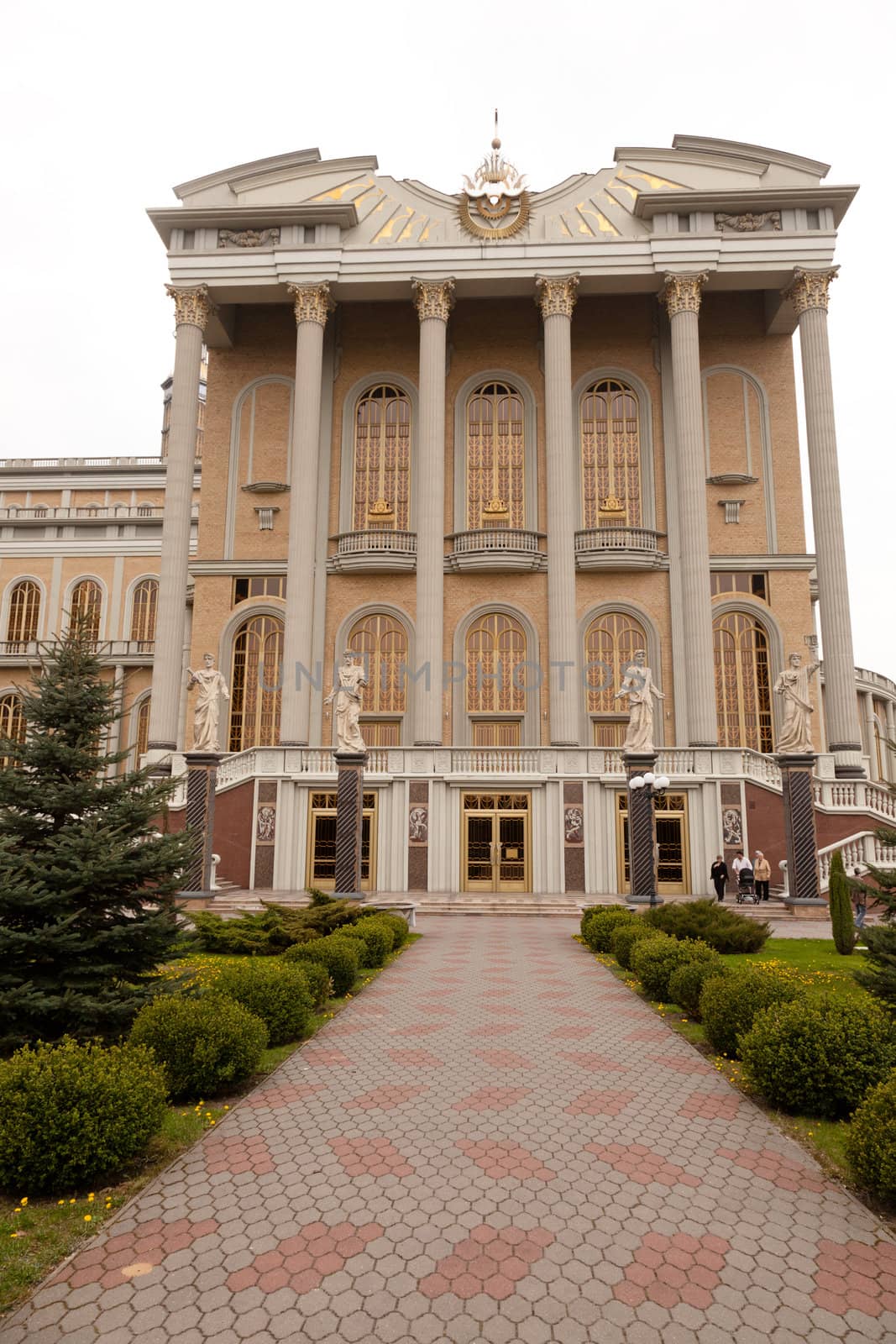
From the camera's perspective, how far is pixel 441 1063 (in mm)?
8430

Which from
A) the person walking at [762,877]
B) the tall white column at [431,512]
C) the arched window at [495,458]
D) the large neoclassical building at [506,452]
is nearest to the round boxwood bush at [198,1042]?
the person walking at [762,877]

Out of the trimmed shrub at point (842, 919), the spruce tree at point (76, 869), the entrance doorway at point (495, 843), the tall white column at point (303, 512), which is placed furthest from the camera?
the tall white column at point (303, 512)

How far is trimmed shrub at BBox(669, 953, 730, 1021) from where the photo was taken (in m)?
10.5

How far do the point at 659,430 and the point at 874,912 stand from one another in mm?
19460

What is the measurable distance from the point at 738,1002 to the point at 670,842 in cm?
1717

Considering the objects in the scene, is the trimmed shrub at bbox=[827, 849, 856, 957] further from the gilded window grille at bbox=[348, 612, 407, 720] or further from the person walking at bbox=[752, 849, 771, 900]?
the gilded window grille at bbox=[348, 612, 407, 720]

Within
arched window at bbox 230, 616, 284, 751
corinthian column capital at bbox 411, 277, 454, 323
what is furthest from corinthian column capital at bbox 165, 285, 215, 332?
arched window at bbox 230, 616, 284, 751

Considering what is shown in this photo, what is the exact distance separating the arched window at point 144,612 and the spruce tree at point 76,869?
4210 centimetres

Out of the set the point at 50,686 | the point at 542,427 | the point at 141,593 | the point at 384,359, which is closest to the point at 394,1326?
the point at 50,686

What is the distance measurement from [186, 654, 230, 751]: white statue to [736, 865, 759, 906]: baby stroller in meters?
14.5

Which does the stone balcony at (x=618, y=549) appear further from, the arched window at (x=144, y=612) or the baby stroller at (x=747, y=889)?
the arched window at (x=144, y=612)

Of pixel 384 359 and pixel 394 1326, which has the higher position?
pixel 384 359

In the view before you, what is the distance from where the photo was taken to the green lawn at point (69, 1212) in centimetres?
465

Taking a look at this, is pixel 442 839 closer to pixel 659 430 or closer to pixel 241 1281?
pixel 659 430
